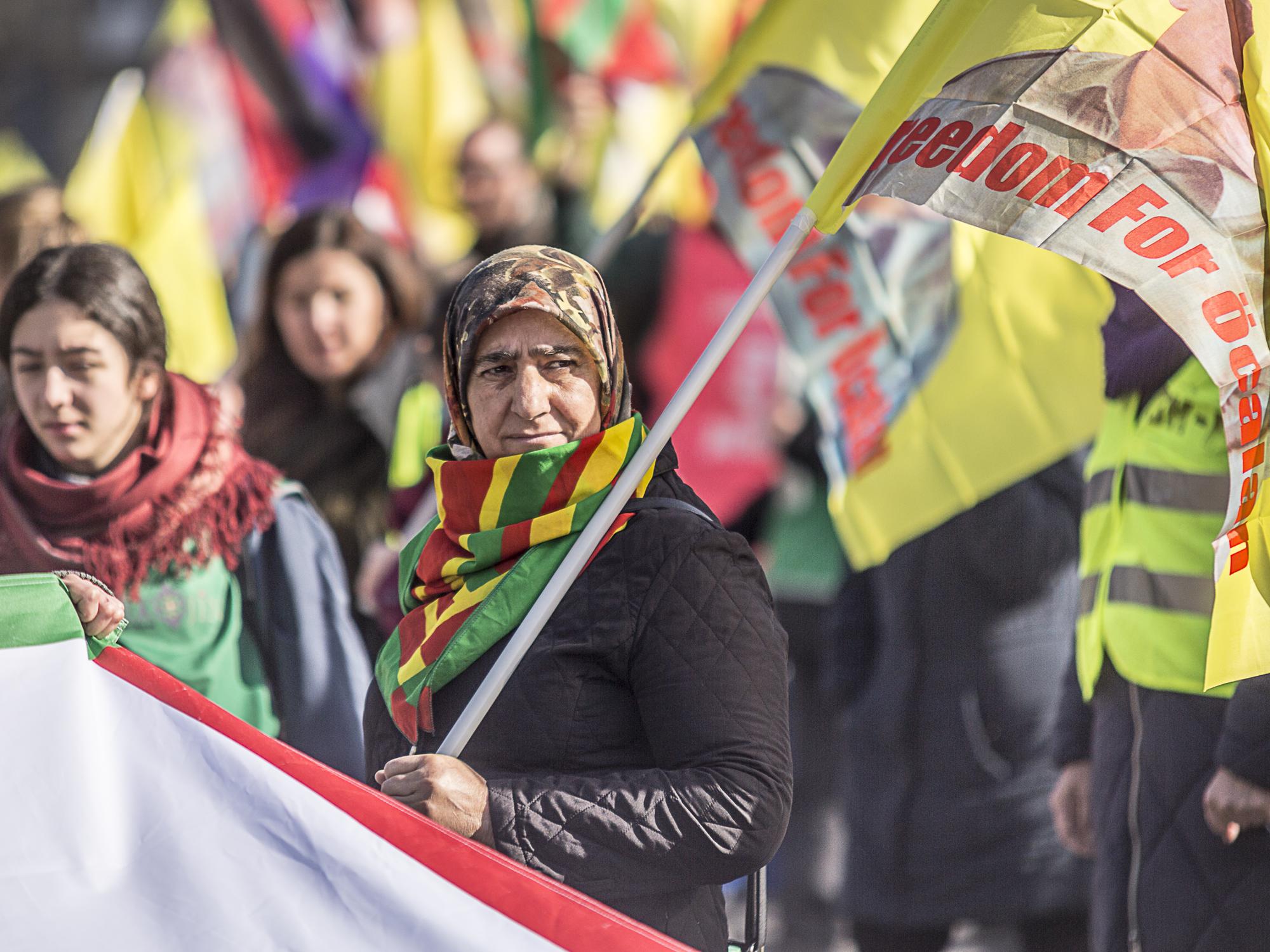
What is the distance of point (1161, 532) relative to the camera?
12.1 ft

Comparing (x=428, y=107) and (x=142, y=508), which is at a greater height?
(x=428, y=107)

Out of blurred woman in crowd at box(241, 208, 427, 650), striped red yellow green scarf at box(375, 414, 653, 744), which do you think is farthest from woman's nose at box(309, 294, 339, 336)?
striped red yellow green scarf at box(375, 414, 653, 744)

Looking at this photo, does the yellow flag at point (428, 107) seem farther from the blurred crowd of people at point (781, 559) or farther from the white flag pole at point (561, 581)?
the white flag pole at point (561, 581)

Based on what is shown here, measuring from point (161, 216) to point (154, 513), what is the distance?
3.21 m

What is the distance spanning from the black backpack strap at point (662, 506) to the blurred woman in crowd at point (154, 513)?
160cm

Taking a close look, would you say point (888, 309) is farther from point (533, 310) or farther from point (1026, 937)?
point (533, 310)

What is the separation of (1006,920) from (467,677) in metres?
2.64

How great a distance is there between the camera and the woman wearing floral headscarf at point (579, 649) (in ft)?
7.56

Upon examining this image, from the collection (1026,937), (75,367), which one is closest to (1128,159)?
(75,367)

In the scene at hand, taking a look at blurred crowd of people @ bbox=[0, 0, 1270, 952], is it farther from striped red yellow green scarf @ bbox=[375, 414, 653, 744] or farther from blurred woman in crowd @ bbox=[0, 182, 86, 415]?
striped red yellow green scarf @ bbox=[375, 414, 653, 744]

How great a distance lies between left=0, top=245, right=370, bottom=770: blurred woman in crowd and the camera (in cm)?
386

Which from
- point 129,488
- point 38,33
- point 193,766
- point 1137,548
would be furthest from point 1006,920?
point 38,33

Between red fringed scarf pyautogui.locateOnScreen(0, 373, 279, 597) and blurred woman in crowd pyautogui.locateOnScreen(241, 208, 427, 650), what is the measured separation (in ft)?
5.06

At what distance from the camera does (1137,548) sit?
12.3 feet
